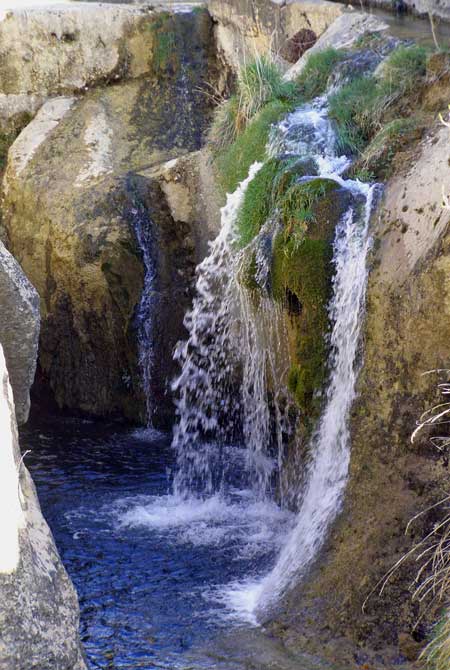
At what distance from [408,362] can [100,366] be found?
4866mm

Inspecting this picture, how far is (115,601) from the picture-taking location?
651cm

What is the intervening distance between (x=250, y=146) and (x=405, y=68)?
140 centimetres

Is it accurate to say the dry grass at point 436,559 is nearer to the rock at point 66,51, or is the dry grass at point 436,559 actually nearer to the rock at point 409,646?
the rock at point 409,646

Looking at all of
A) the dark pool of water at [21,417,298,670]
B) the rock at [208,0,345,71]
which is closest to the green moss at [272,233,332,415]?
the dark pool of water at [21,417,298,670]

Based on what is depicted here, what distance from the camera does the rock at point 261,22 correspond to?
1122cm

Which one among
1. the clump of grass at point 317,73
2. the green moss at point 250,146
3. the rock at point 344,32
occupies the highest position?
the rock at point 344,32

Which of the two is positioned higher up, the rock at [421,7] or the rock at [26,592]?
the rock at [421,7]

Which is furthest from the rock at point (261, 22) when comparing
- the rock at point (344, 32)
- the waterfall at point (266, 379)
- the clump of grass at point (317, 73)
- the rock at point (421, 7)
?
the waterfall at point (266, 379)

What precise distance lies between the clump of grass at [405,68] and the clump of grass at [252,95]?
1019 mm

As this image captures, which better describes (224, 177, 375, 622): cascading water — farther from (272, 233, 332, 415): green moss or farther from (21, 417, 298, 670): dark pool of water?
(21, 417, 298, 670): dark pool of water

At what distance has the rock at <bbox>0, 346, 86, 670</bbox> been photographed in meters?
3.80

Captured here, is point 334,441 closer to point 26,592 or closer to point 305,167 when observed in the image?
point 305,167

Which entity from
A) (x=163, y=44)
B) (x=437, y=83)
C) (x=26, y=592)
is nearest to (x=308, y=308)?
(x=437, y=83)

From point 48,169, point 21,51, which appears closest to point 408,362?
point 48,169
